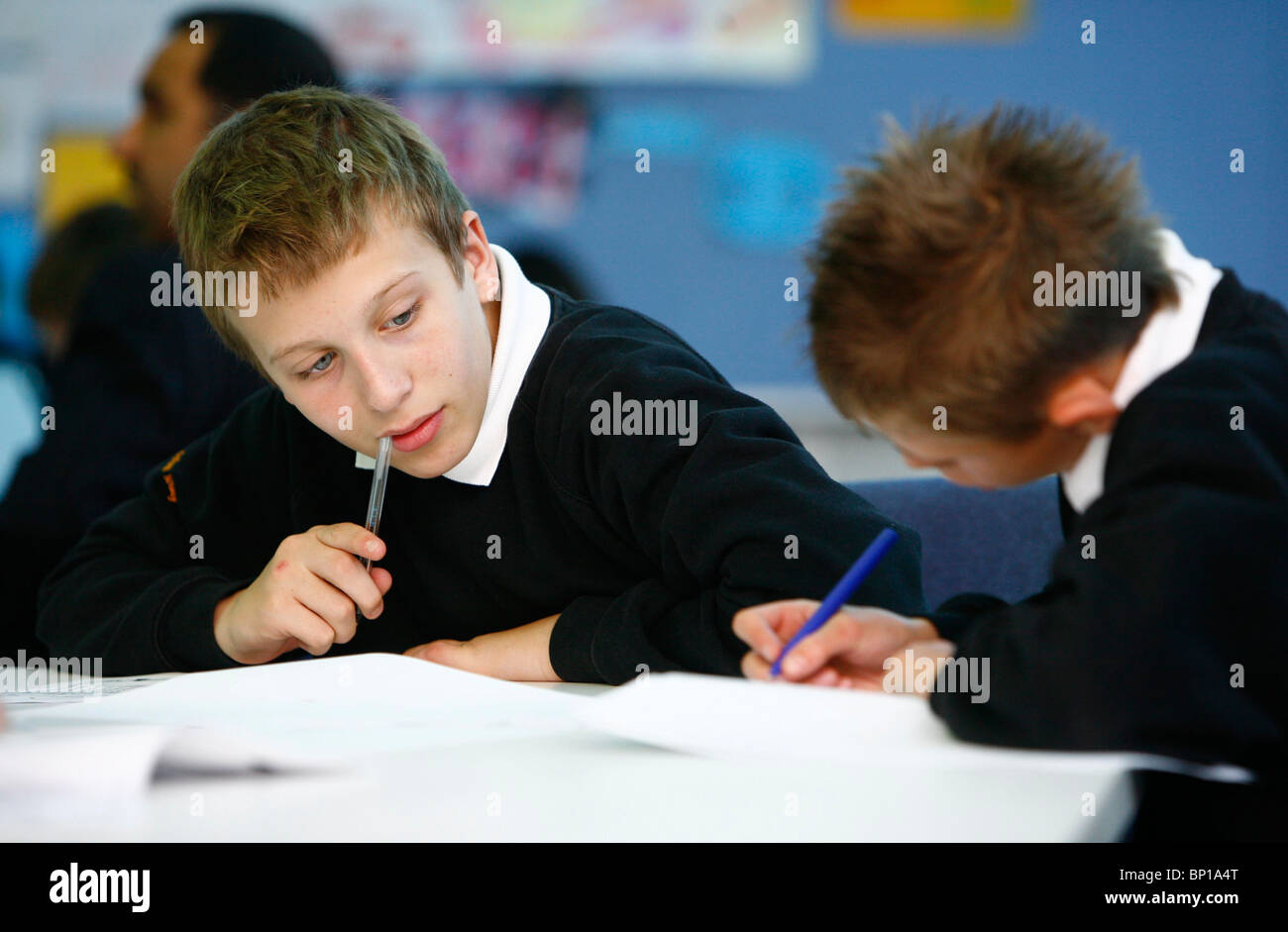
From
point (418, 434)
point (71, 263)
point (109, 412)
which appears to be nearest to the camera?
point (418, 434)

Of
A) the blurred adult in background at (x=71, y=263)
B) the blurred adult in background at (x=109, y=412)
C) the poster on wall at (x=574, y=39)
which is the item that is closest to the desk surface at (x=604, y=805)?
the blurred adult in background at (x=109, y=412)

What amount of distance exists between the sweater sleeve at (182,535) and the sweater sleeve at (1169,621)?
30.5 inches

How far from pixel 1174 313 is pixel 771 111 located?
8.04 feet

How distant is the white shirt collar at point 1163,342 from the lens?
681 millimetres

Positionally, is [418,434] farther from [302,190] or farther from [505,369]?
[302,190]

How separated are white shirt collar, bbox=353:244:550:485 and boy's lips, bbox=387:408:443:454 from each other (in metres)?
0.06

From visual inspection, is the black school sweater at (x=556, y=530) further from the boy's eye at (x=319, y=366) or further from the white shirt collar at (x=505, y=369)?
the boy's eye at (x=319, y=366)

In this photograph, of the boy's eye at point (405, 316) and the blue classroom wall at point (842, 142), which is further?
the blue classroom wall at point (842, 142)

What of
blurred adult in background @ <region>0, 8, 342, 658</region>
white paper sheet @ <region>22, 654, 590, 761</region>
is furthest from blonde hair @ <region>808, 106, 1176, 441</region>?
blurred adult in background @ <region>0, 8, 342, 658</region>

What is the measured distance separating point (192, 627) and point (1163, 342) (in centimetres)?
81

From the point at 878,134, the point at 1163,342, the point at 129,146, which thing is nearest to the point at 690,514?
the point at 1163,342

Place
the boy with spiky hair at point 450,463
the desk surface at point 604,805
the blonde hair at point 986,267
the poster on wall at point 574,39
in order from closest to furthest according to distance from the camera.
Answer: the desk surface at point 604,805, the blonde hair at point 986,267, the boy with spiky hair at point 450,463, the poster on wall at point 574,39

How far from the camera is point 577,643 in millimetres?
987

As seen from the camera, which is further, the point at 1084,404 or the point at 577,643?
the point at 577,643
